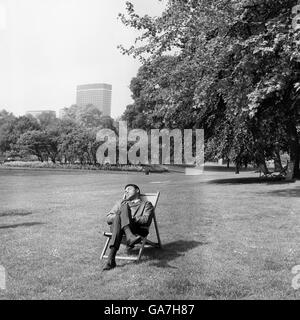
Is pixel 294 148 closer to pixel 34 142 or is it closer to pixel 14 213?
pixel 14 213

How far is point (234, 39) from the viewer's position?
15.3m

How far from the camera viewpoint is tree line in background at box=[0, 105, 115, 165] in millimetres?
49938

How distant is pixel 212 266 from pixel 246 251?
3.42ft

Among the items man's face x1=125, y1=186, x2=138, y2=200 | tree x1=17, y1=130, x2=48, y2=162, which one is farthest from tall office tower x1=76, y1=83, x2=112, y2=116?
tree x1=17, y1=130, x2=48, y2=162

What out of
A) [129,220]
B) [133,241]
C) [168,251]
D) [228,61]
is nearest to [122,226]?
[129,220]

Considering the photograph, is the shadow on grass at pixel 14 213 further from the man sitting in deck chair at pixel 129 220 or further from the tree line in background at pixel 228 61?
the tree line in background at pixel 228 61

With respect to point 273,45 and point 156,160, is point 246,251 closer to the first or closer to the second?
point 273,45

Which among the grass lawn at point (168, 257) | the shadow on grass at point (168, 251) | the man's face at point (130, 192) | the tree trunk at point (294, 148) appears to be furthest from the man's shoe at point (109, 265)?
the tree trunk at point (294, 148)

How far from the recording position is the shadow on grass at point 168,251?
6.53m

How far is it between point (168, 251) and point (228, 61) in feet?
33.7

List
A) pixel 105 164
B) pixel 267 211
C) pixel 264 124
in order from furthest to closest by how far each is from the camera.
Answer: pixel 105 164 < pixel 264 124 < pixel 267 211

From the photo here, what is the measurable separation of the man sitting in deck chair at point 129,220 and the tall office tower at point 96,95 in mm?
5767

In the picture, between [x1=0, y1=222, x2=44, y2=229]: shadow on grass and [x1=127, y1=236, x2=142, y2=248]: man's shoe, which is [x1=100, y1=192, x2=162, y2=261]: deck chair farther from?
[x1=0, y1=222, x2=44, y2=229]: shadow on grass

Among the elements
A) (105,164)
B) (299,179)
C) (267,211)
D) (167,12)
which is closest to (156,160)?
(105,164)
